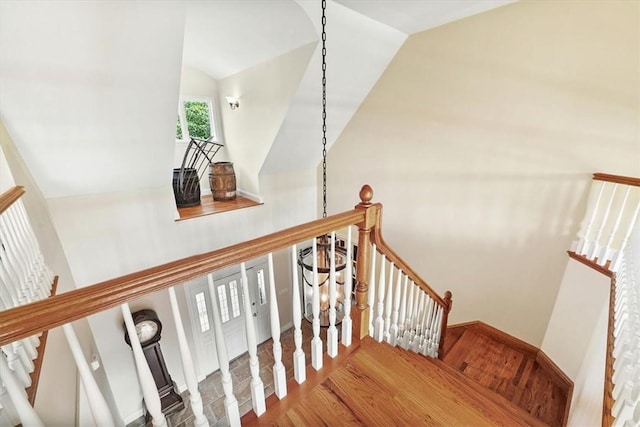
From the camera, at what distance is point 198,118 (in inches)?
170

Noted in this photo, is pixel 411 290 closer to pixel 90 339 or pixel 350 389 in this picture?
A: pixel 350 389

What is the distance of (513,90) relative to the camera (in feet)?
8.84

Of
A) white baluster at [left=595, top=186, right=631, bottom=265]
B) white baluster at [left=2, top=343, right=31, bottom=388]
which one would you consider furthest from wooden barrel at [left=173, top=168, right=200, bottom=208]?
white baluster at [left=595, top=186, right=631, bottom=265]

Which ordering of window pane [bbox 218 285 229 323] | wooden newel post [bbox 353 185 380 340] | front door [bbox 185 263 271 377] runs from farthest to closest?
window pane [bbox 218 285 229 323] → front door [bbox 185 263 271 377] → wooden newel post [bbox 353 185 380 340]

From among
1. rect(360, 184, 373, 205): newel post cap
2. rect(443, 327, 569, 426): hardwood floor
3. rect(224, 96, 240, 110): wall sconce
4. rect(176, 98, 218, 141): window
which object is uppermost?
rect(224, 96, 240, 110): wall sconce

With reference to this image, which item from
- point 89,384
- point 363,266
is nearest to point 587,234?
point 363,266

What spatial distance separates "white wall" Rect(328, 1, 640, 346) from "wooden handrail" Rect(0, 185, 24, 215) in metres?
3.65

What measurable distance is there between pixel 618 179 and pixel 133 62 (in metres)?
4.01

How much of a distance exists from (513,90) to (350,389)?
3094mm

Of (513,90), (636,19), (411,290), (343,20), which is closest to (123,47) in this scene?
(343,20)

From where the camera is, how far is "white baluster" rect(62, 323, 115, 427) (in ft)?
2.48

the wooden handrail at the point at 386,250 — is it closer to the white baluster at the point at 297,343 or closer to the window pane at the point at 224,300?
the white baluster at the point at 297,343

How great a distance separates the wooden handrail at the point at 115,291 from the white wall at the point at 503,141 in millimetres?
2803

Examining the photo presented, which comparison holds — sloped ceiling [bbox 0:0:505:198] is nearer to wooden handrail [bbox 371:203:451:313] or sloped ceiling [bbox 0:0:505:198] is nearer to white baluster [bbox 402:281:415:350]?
wooden handrail [bbox 371:203:451:313]
